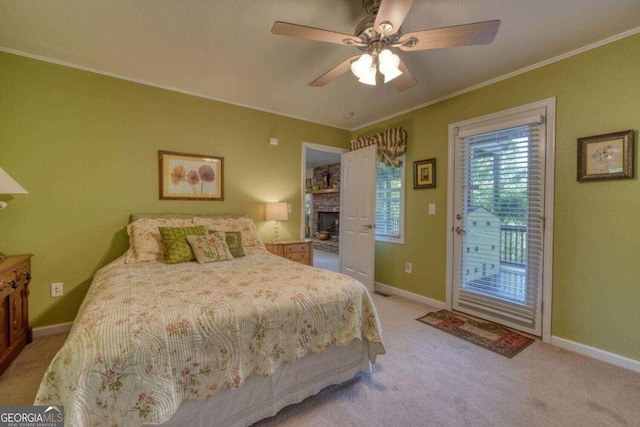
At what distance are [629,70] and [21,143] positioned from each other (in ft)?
16.2

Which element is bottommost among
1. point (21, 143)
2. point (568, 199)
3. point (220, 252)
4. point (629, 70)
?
point (220, 252)

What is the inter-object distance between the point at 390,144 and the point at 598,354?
289 cm

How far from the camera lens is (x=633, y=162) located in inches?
80.1

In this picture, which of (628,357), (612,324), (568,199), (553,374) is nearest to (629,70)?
(568,199)

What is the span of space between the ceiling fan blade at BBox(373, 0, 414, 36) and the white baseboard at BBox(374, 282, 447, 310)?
287 cm

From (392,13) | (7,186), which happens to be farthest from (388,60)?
(7,186)

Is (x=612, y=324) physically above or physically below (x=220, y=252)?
below

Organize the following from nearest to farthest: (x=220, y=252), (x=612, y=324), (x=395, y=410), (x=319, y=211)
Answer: (x=395, y=410), (x=612, y=324), (x=220, y=252), (x=319, y=211)

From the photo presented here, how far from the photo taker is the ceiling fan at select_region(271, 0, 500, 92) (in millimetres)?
1468

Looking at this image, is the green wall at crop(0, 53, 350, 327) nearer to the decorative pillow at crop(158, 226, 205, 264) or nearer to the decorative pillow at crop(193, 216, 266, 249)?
the decorative pillow at crop(193, 216, 266, 249)

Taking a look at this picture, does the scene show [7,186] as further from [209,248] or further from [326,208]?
[326,208]

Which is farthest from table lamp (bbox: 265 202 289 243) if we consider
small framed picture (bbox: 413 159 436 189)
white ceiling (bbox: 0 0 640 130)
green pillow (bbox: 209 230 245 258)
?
small framed picture (bbox: 413 159 436 189)

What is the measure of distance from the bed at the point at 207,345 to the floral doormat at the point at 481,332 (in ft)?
3.90

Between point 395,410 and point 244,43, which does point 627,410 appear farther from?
point 244,43
